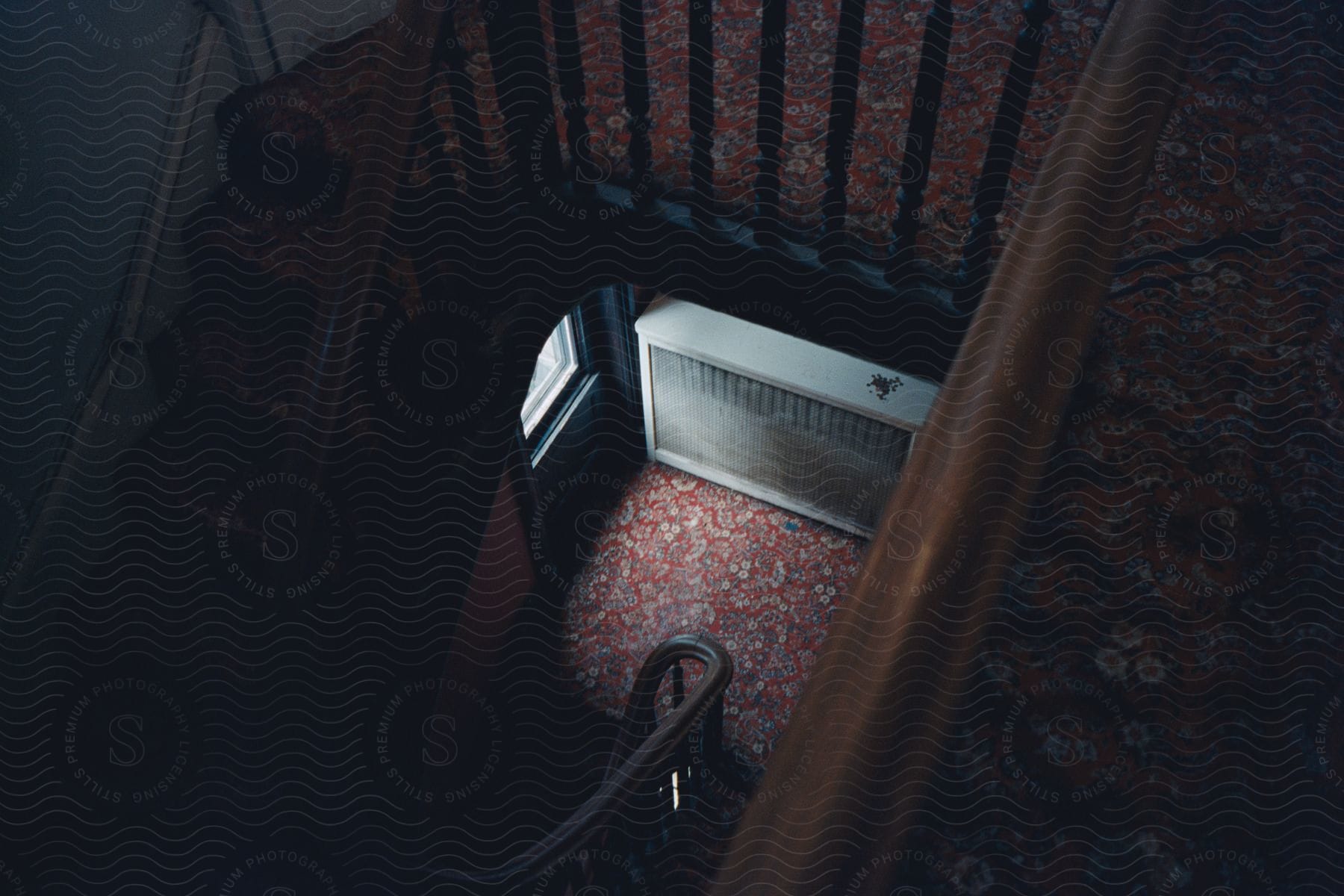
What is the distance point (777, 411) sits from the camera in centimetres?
454

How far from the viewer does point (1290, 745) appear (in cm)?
134

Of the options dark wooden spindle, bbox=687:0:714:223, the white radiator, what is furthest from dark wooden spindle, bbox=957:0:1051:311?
the white radiator

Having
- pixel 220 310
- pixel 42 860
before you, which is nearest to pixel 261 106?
pixel 220 310

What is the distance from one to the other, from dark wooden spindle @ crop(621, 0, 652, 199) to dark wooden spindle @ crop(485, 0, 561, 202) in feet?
0.73

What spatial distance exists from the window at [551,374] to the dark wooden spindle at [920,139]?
2.63 meters

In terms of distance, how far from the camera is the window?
4645mm

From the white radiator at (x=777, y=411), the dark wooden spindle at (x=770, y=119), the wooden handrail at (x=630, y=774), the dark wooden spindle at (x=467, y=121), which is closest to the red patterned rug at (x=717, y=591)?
the white radiator at (x=777, y=411)

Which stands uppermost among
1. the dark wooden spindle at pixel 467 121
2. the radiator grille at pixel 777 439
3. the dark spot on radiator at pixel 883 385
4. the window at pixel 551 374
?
the dark spot on radiator at pixel 883 385

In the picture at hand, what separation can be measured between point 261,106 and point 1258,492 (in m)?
2.70

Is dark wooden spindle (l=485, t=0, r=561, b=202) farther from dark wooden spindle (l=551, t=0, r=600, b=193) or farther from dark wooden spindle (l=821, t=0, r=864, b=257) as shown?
dark wooden spindle (l=821, t=0, r=864, b=257)

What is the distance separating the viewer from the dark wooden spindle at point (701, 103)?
201 cm

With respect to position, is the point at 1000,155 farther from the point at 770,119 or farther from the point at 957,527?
the point at 957,527

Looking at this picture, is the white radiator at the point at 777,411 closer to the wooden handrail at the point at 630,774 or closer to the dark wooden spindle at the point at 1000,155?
the dark wooden spindle at the point at 1000,155

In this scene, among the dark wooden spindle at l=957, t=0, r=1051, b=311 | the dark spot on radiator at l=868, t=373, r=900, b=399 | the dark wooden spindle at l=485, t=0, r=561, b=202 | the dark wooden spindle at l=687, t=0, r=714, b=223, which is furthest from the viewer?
the dark spot on radiator at l=868, t=373, r=900, b=399
